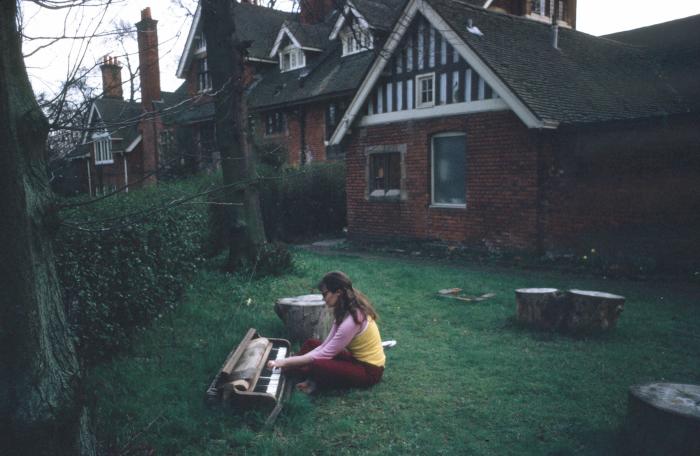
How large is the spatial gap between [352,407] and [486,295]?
4925 millimetres

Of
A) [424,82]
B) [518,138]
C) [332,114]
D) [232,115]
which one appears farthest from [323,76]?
[232,115]

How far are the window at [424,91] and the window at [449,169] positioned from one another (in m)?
0.92

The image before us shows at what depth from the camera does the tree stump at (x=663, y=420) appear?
3646 mm

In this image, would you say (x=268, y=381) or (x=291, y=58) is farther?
(x=291, y=58)

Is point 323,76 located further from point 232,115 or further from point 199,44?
point 232,115

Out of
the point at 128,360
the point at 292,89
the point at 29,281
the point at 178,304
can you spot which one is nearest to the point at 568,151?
the point at 178,304

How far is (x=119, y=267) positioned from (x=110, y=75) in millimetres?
3029

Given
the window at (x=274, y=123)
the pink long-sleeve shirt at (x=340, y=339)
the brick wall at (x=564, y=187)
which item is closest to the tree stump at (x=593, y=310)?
the pink long-sleeve shirt at (x=340, y=339)

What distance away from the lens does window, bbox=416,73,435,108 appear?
14.8m

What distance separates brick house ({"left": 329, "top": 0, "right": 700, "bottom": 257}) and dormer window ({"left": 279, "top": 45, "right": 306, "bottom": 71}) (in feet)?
33.5

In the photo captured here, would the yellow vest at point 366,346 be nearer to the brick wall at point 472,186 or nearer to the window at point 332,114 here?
the brick wall at point 472,186

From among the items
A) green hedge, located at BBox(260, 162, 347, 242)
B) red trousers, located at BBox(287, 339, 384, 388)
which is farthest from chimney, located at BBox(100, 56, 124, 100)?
green hedge, located at BBox(260, 162, 347, 242)

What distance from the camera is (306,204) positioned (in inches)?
755

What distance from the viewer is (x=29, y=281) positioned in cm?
326
